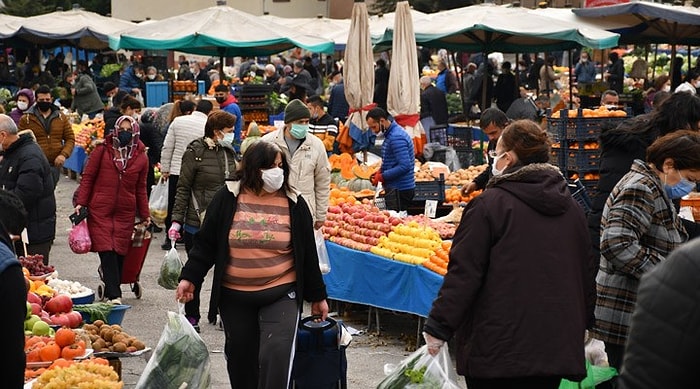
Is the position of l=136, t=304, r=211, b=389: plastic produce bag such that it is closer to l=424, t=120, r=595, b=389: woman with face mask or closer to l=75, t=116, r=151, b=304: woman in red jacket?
l=424, t=120, r=595, b=389: woman with face mask

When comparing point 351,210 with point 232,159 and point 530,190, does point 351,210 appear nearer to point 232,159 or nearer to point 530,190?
point 232,159

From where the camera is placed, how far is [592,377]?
604 centimetres

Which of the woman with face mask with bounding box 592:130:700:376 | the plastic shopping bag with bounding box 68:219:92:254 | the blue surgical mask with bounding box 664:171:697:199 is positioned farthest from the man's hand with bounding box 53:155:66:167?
the blue surgical mask with bounding box 664:171:697:199

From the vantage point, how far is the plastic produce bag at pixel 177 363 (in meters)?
6.51

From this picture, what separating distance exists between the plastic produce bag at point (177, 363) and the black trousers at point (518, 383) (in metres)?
1.95

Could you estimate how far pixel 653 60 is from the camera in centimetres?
3133

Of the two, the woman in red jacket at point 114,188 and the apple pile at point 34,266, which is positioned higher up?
the woman in red jacket at point 114,188

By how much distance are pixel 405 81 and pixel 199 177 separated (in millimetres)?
7285

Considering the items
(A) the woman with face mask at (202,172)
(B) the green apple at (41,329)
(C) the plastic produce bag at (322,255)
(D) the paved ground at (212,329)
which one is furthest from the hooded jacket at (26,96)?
(B) the green apple at (41,329)

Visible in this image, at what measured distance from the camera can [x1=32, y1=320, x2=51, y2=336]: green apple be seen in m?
7.36

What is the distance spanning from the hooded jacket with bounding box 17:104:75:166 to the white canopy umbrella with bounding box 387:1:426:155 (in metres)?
4.80

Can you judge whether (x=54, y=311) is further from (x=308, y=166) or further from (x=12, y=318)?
(x=12, y=318)

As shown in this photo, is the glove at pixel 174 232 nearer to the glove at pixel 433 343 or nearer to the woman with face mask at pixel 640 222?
the woman with face mask at pixel 640 222

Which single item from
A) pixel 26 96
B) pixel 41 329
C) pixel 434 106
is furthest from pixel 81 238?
pixel 434 106
